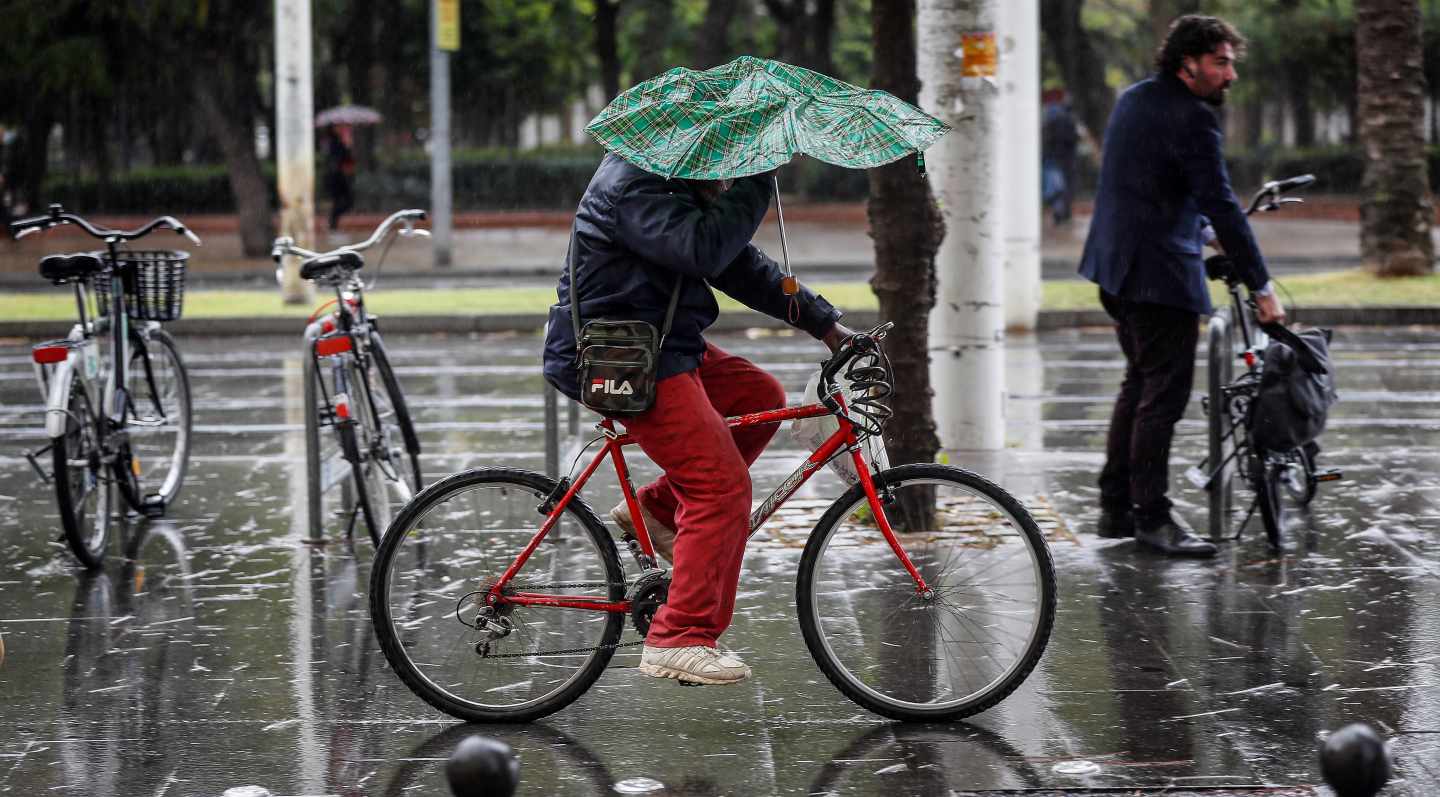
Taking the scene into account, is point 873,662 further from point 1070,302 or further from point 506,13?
point 506,13

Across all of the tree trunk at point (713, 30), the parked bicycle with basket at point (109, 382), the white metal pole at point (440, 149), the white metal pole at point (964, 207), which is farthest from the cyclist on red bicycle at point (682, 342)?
the tree trunk at point (713, 30)

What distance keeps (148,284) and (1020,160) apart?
833cm

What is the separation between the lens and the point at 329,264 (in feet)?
23.6

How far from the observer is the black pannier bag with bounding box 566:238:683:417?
4.75 meters

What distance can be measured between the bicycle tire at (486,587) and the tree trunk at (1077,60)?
33.2 m

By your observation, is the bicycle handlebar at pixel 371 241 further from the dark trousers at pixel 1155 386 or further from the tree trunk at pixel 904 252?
the dark trousers at pixel 1155 386

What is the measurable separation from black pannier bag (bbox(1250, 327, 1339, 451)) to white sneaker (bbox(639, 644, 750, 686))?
2.96 metres

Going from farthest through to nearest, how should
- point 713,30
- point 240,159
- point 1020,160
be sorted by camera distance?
point 713,30, point 240,159, point 1020,160

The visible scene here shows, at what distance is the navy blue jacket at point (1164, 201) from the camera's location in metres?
6.80

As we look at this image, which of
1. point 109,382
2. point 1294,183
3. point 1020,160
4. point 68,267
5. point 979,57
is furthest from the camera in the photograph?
point 1020,160

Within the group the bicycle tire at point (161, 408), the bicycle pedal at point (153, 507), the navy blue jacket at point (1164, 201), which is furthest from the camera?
the bicycle pedal at point (153, 507)

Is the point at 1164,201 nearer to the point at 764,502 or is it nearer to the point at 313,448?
the point at 764,502

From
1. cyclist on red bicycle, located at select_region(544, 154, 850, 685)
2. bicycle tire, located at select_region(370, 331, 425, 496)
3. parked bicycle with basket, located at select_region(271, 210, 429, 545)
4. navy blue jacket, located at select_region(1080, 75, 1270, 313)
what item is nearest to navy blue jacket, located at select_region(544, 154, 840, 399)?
cyclist on red bicycle, located at select_region(544, 154, 850, 685)

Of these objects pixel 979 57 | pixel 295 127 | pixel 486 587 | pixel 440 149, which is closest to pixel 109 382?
pixel 486 587
